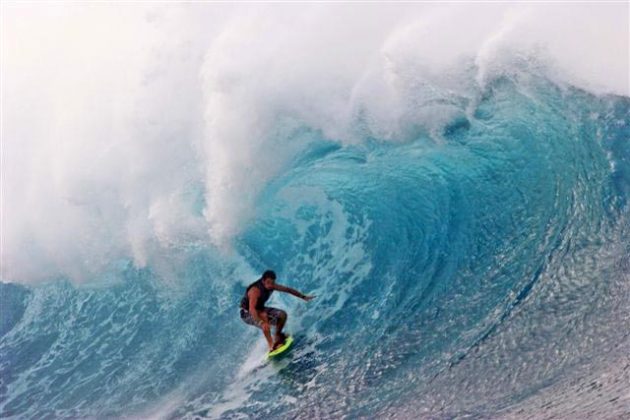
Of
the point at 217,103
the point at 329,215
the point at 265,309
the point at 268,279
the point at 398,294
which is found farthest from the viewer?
the point at 217,103

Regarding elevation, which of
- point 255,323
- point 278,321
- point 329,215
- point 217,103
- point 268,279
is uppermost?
point 217,103

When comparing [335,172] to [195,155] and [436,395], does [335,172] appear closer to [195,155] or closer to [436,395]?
[195,155]

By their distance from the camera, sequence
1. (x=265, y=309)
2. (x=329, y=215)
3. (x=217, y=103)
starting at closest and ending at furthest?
(x=265, y=309)
(x=329, y=215)
(x=217, y=103)

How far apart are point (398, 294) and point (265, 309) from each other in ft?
5.41

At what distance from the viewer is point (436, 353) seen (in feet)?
23.8

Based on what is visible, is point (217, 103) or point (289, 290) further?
point (217, 103)

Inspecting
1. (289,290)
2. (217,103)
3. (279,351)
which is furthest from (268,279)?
(217,103)

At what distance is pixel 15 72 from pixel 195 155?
7.50m

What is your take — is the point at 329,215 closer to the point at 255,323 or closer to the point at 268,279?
the point at 268,279

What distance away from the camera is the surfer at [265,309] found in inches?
315

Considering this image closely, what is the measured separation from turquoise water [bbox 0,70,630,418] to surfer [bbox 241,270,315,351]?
32 cm

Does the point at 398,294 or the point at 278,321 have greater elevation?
the point at 278,321

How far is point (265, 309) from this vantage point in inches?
319

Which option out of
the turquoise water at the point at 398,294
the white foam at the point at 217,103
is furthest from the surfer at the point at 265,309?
the white foam at the point at 217,103
